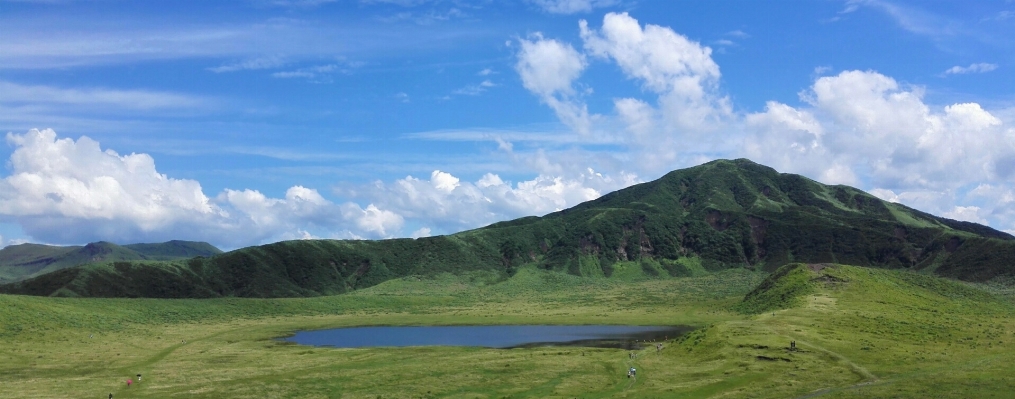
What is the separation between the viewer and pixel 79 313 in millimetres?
158250

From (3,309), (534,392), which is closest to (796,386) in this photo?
(534,392)

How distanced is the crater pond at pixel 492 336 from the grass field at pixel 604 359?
9200mm

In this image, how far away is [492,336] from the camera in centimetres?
13650

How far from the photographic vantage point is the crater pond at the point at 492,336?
401 feet

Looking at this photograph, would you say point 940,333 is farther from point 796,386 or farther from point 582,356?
point 582,356

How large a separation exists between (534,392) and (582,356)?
25384mm

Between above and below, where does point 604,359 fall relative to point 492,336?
below

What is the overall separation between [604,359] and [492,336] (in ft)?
144

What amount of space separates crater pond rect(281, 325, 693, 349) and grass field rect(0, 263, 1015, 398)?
9200 millimetres

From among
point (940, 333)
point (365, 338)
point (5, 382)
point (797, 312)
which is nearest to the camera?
point (5, 382)

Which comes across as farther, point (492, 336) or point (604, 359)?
point (492, 336)

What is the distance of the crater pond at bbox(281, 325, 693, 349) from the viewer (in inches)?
4815

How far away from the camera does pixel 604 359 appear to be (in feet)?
314

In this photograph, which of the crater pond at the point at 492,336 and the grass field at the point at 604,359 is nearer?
the grass field at the point at 604,359
